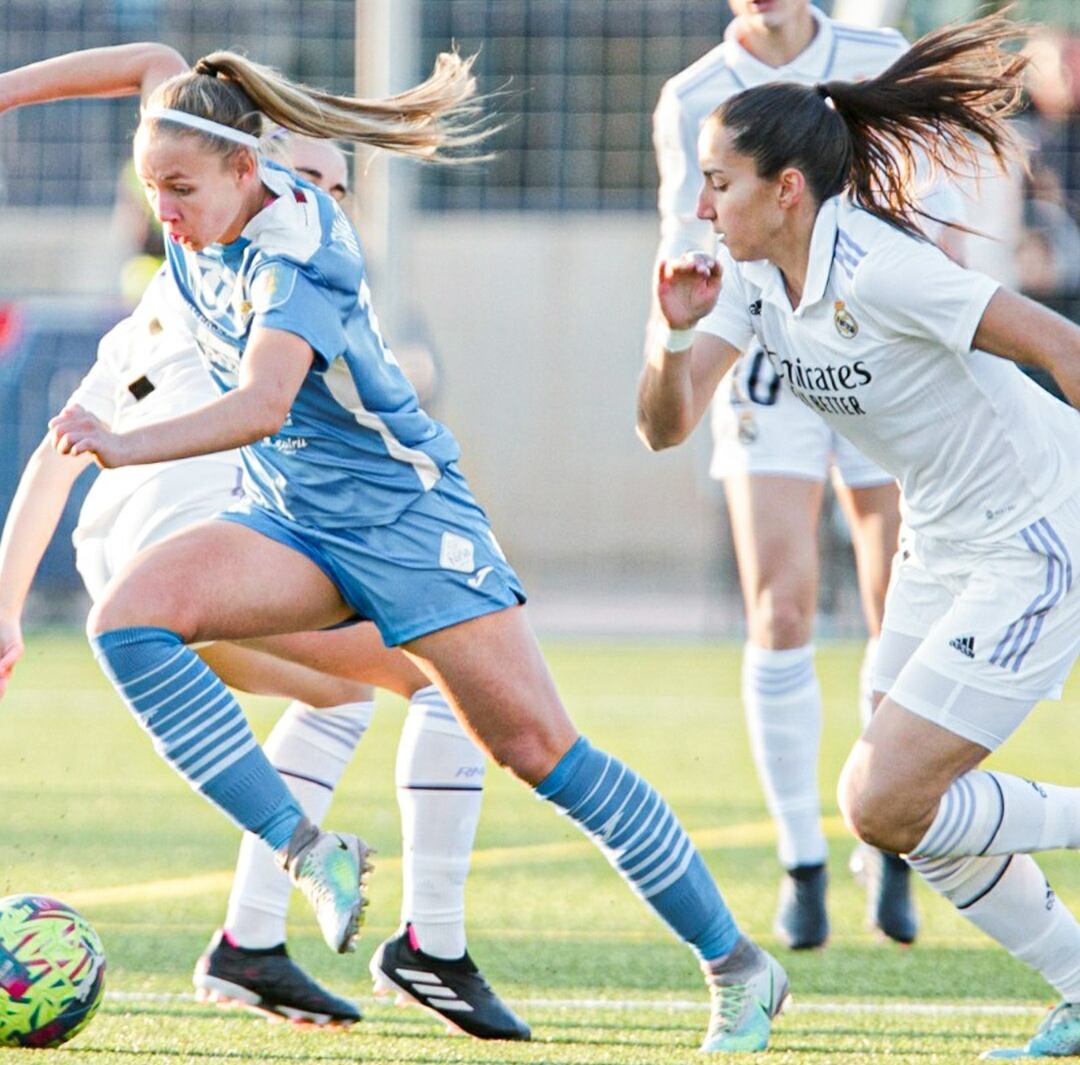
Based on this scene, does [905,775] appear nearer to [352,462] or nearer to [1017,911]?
[1017,911]

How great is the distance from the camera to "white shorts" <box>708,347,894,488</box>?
509 cm

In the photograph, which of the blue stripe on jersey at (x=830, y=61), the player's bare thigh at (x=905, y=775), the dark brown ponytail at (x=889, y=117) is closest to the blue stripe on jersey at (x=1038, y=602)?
the player's bare thigh at (x=905, y=775)

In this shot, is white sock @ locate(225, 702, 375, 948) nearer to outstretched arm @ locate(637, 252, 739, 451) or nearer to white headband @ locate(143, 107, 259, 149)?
outstretched arm @ locate(637, 252, 739, 451)

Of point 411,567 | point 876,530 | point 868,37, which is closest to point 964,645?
point 411,567

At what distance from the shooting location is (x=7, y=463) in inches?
522

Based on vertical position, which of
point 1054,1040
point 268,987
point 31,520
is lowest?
point 268,987

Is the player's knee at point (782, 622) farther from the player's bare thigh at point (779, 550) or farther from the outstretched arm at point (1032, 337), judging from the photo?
the outstretched arm at point (1032, 337)

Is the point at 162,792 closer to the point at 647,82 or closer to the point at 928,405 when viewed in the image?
the point at 928,405

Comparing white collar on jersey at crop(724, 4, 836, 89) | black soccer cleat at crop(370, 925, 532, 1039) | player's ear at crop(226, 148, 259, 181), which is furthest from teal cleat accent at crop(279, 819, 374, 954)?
white collar on jersey at crop(724, 4, 836, 89)

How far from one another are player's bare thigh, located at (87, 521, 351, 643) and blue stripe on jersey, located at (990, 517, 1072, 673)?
1.19m

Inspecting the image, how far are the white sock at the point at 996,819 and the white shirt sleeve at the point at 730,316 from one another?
3.11 feet

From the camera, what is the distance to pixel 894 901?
5008 mm

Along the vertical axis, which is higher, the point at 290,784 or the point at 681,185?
the point at 681,185

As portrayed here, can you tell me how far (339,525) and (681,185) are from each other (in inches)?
71.5
